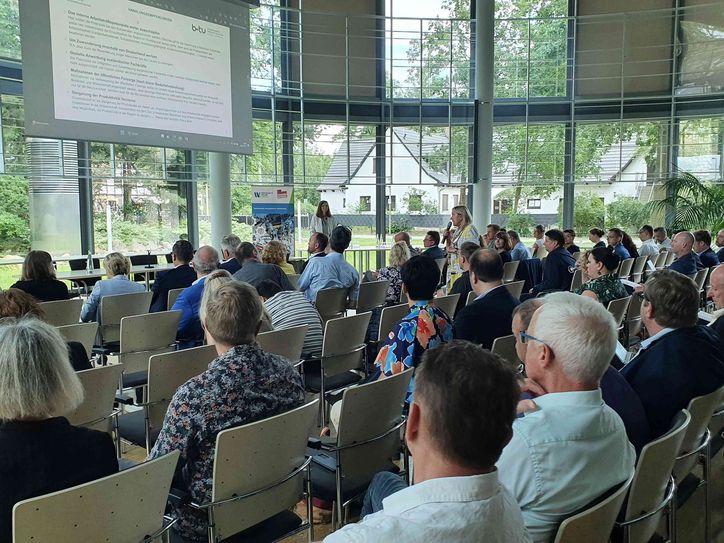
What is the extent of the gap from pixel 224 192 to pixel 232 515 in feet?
27.5

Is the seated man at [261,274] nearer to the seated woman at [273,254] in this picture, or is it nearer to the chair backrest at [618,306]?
the seated woman at [273,254]

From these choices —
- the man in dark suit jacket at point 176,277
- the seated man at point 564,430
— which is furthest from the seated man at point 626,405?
the man in dark suit jacket at point 176,277

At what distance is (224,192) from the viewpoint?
9.96m

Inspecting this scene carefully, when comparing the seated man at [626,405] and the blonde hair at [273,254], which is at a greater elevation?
the blonde hair at [273,254]

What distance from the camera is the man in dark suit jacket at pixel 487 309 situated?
3707mm

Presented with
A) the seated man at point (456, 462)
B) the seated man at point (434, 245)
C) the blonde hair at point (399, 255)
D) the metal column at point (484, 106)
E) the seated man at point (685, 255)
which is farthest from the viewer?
the metal column at point (484, 106)

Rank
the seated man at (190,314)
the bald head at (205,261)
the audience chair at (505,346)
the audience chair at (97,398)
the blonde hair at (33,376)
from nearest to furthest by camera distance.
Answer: the blonde hair at (33,376) → the audience chair at (97,398) → the audience chair at (505,346) → the seated man at (190,314) → the bald head at (205,261)

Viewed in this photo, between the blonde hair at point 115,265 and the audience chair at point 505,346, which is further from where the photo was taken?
the blonde hair at point 115,265

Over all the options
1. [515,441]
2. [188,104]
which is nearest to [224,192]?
[188,104]

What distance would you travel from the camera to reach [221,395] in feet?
7.14

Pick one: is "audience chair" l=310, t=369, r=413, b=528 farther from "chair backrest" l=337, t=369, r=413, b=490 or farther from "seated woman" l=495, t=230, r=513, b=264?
"seated woman" l=495, t=230, r=513, b=264

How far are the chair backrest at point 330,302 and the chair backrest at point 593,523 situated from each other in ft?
13.2

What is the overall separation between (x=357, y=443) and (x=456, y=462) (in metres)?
1.43

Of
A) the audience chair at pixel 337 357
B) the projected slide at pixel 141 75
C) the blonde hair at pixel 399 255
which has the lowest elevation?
the audience chair at pixel 337 357
